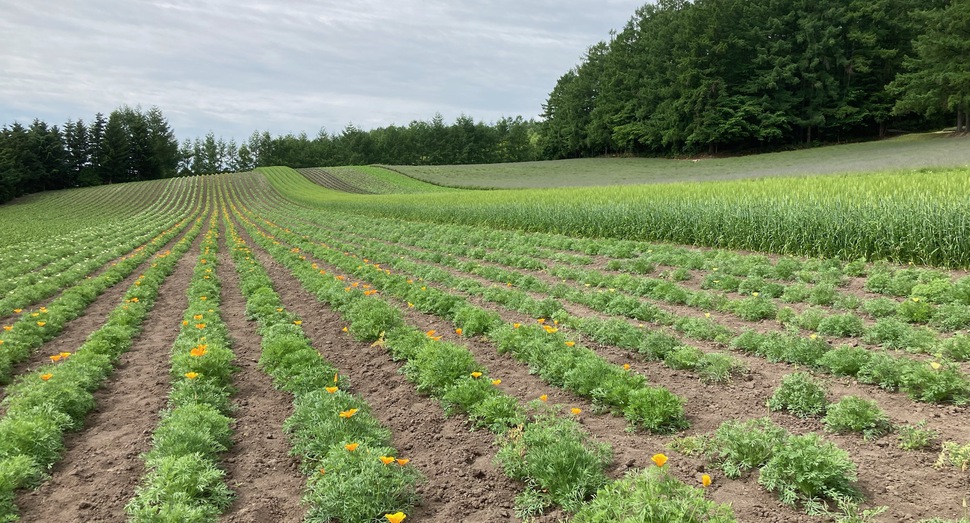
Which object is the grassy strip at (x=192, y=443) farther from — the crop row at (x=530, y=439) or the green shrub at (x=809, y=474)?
the green shrub at (x=809, y=474)

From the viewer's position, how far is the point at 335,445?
4.31m

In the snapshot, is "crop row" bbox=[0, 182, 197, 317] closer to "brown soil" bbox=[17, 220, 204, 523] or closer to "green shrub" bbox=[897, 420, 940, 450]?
"brown soil" bbox=[17, 220, 204, 523]

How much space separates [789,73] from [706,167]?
60.5 feet

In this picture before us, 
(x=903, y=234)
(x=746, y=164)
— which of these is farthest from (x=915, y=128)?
(x=903, y=234)

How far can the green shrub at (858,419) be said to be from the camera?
420cm

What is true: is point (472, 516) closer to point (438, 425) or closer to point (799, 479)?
point (438, 425)

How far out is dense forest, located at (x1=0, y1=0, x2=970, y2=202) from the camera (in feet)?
158

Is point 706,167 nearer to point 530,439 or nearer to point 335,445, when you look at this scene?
point 530,439

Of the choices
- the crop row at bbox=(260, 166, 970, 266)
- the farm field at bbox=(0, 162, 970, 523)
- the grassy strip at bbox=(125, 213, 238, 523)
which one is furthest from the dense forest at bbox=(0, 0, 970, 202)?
A: the grassy strip at bbox=(125, 213, 238, 523)

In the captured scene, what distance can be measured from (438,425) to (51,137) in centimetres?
9856

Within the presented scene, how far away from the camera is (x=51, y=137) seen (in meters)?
76.2

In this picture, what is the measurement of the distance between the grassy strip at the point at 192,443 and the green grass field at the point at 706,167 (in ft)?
108

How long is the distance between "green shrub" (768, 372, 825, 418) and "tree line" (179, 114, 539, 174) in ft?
319

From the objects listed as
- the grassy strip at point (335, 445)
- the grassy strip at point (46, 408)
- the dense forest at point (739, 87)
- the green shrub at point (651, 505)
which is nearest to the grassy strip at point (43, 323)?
the grassy strip at point (46, 408)
